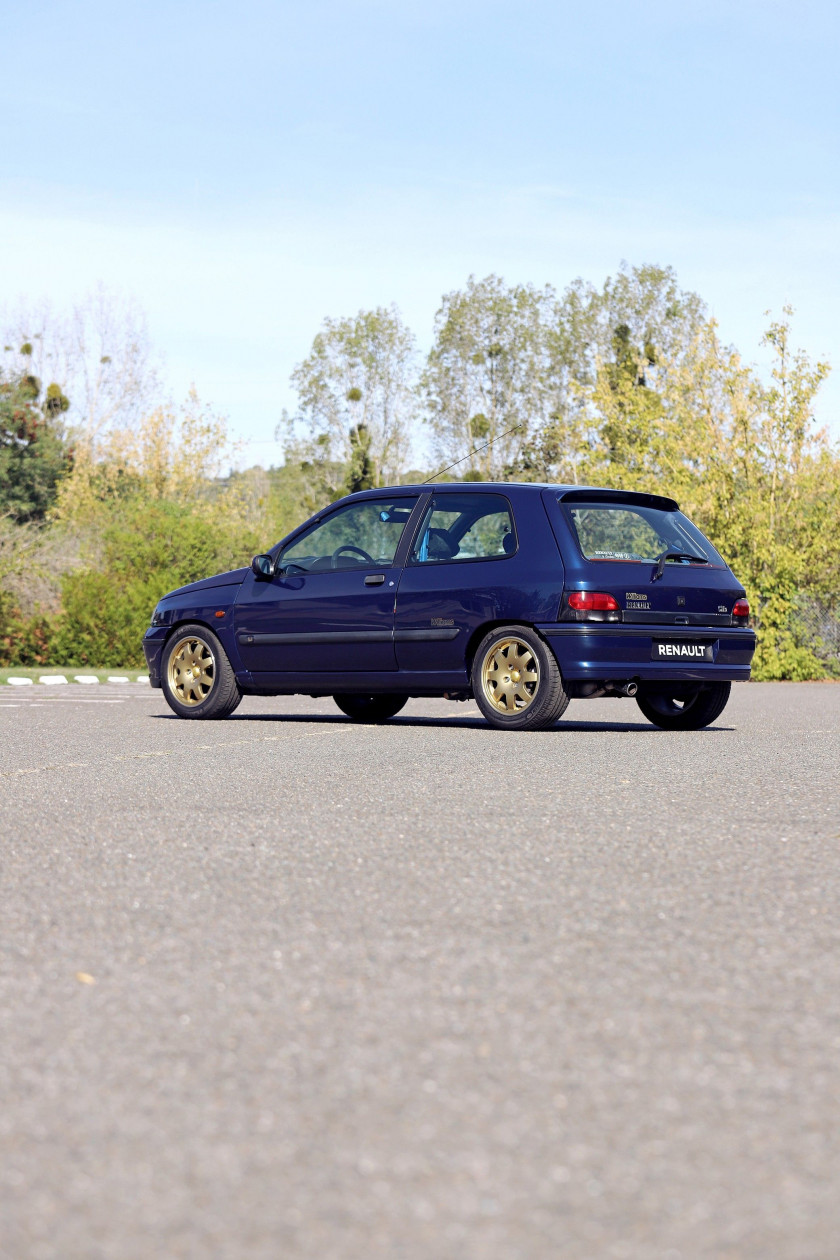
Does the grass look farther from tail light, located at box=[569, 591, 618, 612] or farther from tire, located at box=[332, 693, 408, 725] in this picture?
tail light, located at box=[569, 591, 618, 612]

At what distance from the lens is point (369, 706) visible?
524 inches

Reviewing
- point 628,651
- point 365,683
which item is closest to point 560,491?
point 628,651

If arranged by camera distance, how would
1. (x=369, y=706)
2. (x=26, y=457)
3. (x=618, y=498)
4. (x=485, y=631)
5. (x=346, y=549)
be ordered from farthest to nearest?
(x=26, y=457) → (x=369, y=706) → (x=346, y=549) → (x=618, y=498) → (x=485, y=631)

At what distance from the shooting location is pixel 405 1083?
3.11 m

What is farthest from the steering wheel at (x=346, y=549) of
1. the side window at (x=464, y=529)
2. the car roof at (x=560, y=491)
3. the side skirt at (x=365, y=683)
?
the side skirt at (x=365, y=683)

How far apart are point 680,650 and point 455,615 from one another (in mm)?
1621

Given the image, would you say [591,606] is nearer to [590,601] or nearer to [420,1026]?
[590,601]

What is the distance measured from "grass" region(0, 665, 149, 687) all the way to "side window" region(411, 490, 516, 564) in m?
10.6

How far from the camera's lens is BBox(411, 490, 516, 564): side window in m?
11.7

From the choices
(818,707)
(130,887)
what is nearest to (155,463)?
(818,707)

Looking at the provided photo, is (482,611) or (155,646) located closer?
(482,611)

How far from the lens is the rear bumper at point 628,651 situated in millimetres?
10914

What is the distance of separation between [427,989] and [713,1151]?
1202 mm

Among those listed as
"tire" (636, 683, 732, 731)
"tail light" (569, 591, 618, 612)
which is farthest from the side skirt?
"tire" (636, 683, 732, 731)
